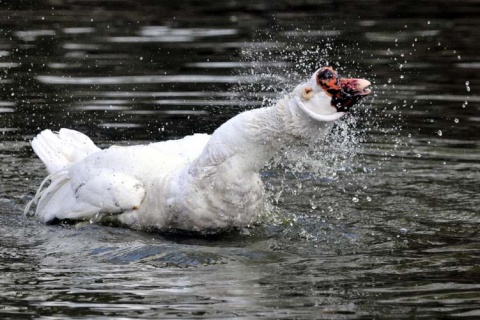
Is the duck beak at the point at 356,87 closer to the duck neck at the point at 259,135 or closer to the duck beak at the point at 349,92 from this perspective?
the duck beak at the point at 349,92

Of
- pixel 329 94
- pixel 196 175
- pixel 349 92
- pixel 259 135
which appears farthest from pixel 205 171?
pixel 349 92

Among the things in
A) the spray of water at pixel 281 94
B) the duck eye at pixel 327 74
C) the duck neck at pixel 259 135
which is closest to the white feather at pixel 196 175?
the duck neck at pixel 259 135

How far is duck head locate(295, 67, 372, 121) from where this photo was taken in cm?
788

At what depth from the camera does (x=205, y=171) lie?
28.1 ft

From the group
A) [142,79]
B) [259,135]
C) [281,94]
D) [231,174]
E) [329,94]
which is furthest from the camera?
[142,79]

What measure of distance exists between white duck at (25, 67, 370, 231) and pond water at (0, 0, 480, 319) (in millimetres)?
172

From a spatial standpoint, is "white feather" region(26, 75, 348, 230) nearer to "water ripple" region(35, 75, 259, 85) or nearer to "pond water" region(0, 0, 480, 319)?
"pond water" region(0, 0, 480, 319)

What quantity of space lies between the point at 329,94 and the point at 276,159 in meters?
0.91

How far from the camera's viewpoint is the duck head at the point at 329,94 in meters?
7.88

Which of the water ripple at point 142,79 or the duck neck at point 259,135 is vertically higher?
the duck neck at point 259,135

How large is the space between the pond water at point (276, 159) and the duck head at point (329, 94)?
2.06 feet

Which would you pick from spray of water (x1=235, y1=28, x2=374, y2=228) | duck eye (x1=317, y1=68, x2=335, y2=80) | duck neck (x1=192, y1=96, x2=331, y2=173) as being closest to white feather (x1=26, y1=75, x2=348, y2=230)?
duck neck (x1=192, y1=96, x2=331, y2=173)

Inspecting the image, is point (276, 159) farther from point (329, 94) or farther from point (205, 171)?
point (329, 94)

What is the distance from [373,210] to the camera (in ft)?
31.9
